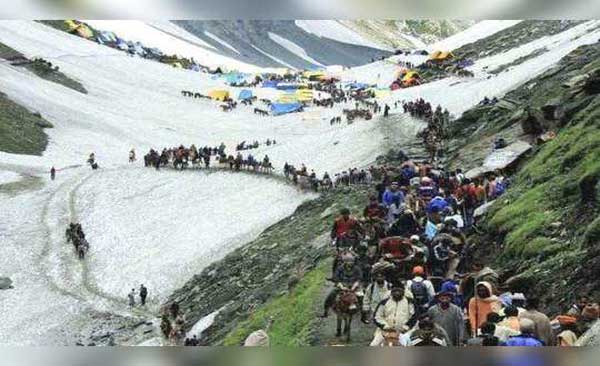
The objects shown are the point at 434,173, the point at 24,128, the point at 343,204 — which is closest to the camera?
the point at 434,173

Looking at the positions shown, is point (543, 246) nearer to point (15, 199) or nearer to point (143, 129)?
point (15, 199)

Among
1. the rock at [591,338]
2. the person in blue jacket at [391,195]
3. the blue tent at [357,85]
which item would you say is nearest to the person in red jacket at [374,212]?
the person in blue jacket at [391,195]

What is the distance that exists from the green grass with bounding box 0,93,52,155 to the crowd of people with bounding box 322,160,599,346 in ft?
121

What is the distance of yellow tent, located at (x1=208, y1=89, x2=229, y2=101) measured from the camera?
3009 inches

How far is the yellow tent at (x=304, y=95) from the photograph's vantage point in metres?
74.9

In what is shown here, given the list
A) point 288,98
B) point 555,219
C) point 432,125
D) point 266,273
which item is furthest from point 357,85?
point 555,219

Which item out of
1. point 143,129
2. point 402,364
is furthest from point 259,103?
point 402,364

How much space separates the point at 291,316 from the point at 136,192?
2266 cm

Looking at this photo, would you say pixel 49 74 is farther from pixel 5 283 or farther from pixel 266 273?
pixel 266 273

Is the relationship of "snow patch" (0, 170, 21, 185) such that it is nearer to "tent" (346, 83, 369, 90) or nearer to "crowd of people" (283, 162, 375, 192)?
"crowd of people" (283, 162, 375, 192)

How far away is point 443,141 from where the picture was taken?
33719 mm

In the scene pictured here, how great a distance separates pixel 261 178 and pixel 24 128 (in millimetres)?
26017

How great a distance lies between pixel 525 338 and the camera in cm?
845

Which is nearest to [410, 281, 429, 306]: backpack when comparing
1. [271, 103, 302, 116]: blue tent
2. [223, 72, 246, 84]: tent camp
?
[271, 103, 302, 116]: blue tent
